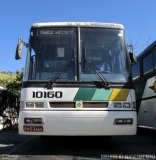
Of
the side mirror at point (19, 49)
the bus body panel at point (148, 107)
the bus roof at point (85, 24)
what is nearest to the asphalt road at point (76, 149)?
the bus body panel at point (148, 107)

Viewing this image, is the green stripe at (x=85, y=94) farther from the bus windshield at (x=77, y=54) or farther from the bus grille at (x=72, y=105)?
the bus windshield at (x=77, y=54)

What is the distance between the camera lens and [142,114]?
15.1 m

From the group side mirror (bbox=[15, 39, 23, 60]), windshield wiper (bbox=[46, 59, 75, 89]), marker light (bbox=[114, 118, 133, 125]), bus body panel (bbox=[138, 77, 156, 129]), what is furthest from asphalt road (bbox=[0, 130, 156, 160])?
side mirror (bbox=[15, 39, 23, 60])

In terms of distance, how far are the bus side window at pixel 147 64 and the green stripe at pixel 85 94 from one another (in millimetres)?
3755

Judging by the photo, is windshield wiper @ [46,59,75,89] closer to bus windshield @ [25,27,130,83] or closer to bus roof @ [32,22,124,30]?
bus windshield @ [25,27,130,83]

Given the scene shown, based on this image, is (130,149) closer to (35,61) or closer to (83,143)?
(83,143)

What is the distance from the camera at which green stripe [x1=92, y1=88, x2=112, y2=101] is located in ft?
36.0

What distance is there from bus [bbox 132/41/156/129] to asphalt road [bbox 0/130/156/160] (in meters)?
0.97

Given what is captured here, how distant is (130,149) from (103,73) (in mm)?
2147

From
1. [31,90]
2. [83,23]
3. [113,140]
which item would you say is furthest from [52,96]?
[113,140]

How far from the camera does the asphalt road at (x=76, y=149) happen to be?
10477mm

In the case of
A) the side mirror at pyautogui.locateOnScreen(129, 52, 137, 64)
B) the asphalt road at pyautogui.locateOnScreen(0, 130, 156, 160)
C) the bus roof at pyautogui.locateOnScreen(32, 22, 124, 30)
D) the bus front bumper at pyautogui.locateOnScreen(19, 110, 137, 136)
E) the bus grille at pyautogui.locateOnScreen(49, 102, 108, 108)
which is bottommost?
the asphalt road at pyautogui.locateOnScreen(0, 130, 156, 160)

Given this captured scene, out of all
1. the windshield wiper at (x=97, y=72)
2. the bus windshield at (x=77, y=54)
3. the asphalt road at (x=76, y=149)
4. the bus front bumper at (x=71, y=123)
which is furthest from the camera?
the bus windshield at (x=77, y=54)

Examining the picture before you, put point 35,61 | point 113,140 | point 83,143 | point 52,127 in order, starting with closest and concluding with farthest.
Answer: point 52,127 < point 35,61 < point 83,143 < point 113,140
